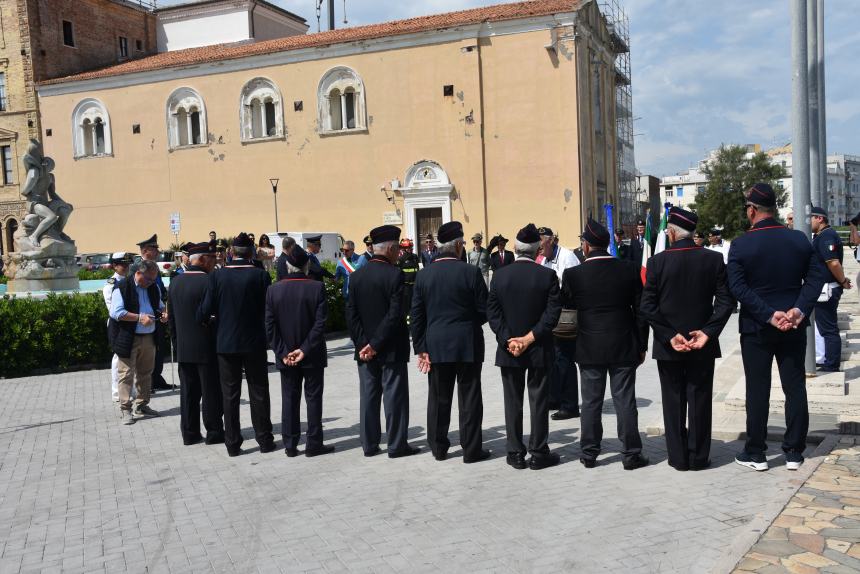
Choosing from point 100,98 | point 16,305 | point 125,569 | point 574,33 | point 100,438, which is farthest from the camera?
point 100,98

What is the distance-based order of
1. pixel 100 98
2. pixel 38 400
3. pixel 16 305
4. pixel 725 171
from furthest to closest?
pixel 725 171
pixel 100 98
pixel 16 305
pixel 38 400

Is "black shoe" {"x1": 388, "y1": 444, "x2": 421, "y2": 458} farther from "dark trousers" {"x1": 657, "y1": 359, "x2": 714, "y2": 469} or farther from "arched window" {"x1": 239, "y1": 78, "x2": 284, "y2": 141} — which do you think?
"arched window" {"x1": 239, "y1": 78, "x2": 284, "y2": 141}

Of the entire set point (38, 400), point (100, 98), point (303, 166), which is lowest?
point (38, 400)

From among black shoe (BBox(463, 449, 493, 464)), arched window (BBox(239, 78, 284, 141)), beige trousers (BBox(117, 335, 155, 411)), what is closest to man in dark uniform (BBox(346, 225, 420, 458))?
black shoe (BBox(463, 449, 493, 464))

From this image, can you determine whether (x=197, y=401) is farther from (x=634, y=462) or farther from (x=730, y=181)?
(x=730, y=181)

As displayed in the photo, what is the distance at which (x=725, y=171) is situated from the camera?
196 feet

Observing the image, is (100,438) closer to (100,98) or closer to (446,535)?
(446,535)

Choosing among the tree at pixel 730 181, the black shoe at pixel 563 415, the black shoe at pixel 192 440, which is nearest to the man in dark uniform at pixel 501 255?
the black shoe at pixel 563 415

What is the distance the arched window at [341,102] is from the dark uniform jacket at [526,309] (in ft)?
93.5

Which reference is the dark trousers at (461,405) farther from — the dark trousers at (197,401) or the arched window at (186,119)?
the arched window at (186,119)

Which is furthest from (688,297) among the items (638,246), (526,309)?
(638,246)

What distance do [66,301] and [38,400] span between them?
8.63 ft

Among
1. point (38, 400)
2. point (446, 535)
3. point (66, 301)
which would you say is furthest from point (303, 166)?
point (446, 535)

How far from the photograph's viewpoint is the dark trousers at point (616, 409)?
21.4 feet
